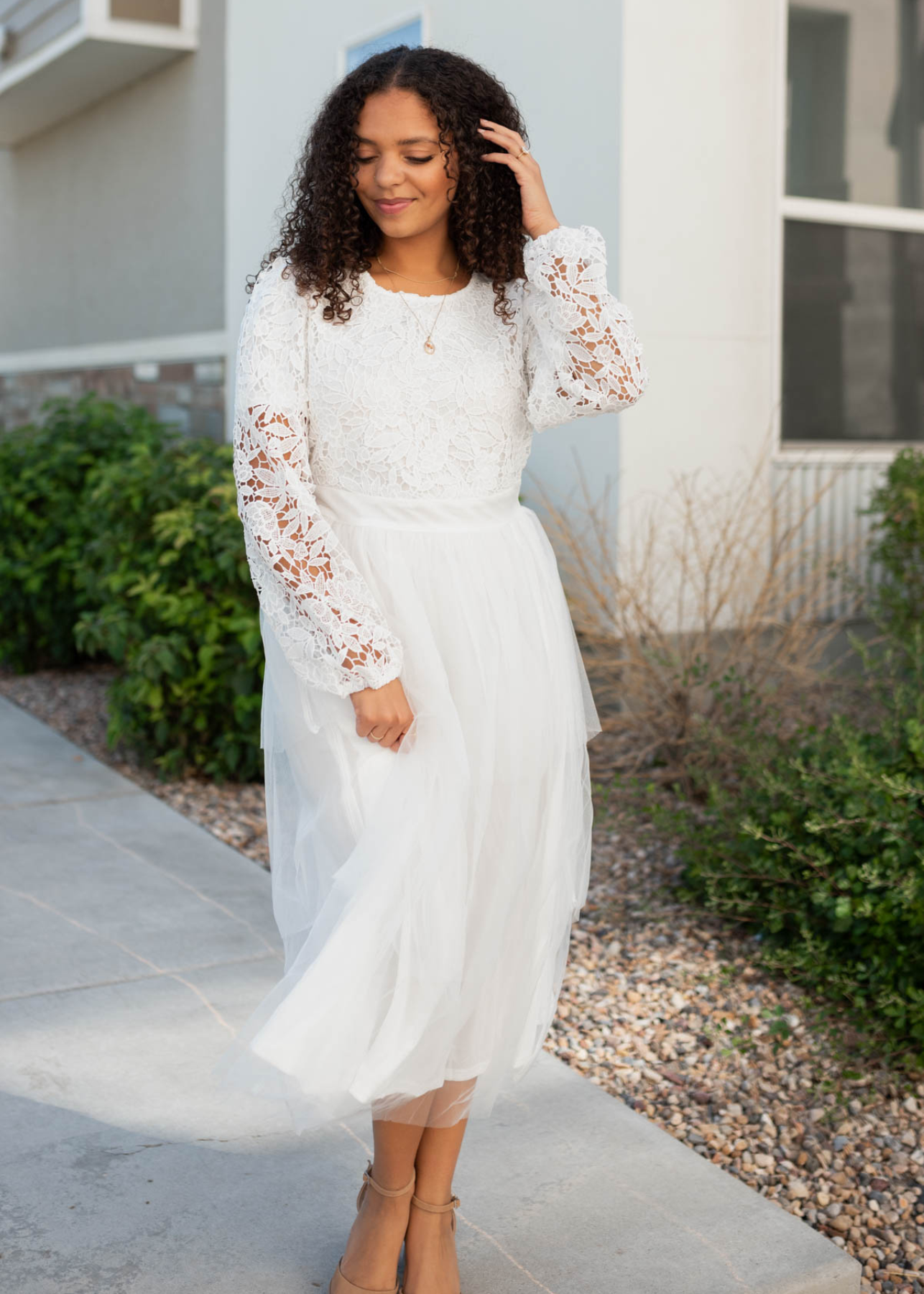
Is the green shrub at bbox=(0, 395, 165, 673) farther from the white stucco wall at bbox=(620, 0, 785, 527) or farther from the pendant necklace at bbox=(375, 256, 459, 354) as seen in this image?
the pendant necklace at bbox=(375, 256, 459, 354)

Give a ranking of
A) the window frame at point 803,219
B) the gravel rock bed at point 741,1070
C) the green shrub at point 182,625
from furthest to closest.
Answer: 1. the window frame at point 803,219
2. the green shrub at point 182,625
3. the gravel rock bed at point 741,1070

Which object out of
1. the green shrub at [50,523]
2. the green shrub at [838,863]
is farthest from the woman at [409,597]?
the green shrub at [50,523]

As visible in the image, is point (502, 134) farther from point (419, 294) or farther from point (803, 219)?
point (803, 219)

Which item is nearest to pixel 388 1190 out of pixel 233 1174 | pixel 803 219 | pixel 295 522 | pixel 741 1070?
pixel 233 1174

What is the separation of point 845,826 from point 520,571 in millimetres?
1410

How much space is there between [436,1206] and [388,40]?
17.7ft

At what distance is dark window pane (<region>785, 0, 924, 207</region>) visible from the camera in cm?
558

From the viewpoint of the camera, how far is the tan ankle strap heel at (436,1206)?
2.15 metres

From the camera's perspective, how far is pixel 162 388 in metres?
8.52

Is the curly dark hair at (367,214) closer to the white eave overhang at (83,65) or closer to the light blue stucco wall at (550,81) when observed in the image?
the light blue stucco wall at (550,81)

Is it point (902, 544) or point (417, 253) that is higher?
point (417, 253)

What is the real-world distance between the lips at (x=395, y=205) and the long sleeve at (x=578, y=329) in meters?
0.19

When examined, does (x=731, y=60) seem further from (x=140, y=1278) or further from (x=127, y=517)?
(x=140, y=1278)

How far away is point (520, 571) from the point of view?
2137mm
